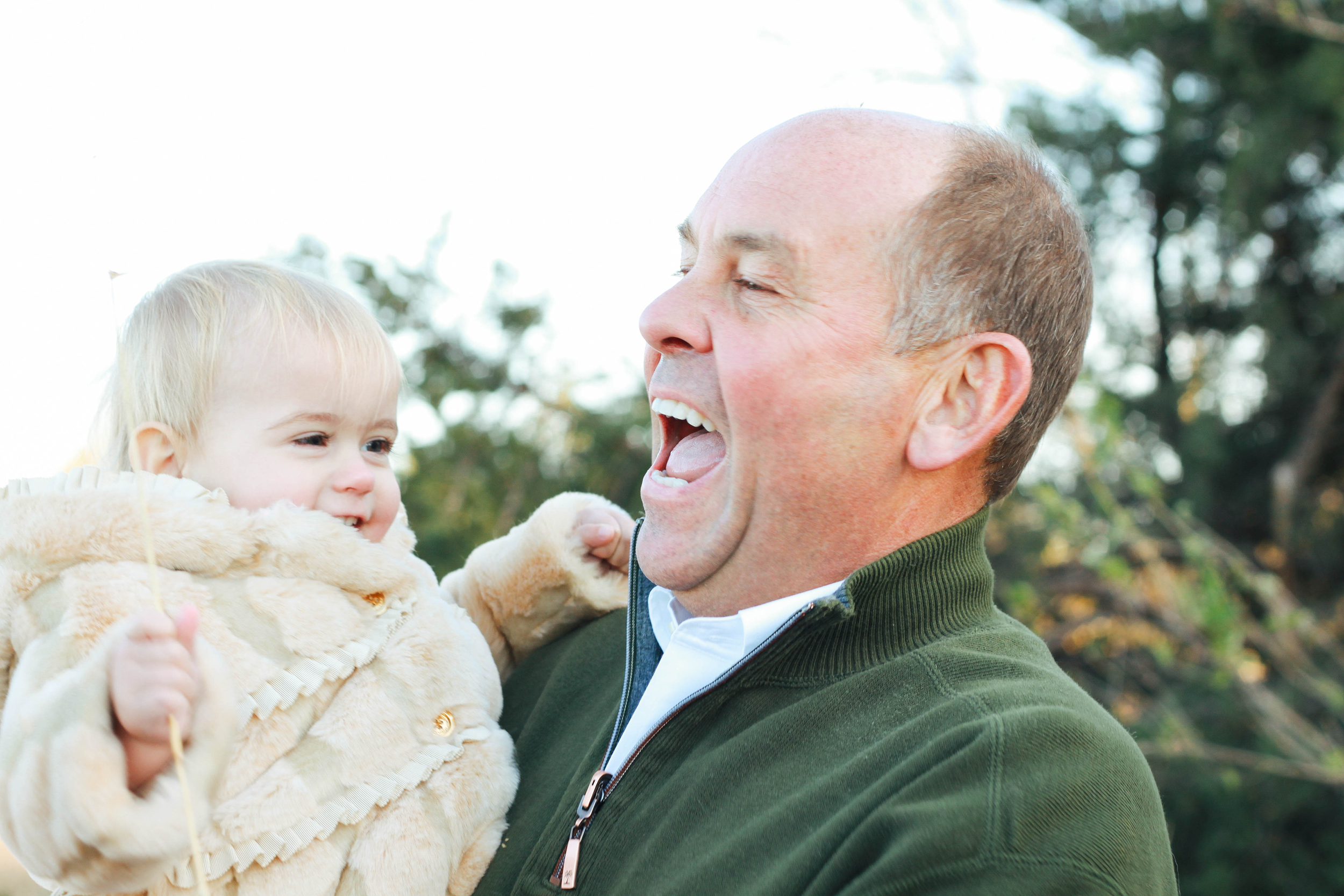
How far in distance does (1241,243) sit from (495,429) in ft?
16.4

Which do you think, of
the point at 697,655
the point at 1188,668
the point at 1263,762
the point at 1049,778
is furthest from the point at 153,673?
the point at 1188,668

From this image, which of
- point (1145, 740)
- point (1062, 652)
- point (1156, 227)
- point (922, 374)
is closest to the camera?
point (922, 374)

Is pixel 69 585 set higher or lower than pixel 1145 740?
higher

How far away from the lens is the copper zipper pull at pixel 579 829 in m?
1.55

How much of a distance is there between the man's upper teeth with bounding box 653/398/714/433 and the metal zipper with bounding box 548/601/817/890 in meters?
0.40

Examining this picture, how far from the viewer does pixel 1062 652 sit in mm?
6625

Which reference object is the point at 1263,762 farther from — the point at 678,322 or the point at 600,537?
the point at 678,322

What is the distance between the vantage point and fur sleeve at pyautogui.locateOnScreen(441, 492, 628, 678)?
2090 millimetres

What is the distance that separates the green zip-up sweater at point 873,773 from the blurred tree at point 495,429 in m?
2.23

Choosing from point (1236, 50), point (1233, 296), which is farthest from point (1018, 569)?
point (1236, 50)

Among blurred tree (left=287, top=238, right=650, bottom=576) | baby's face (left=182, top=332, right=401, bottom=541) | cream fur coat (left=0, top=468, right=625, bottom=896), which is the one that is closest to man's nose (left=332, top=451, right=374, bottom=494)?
baby's face (left=182, top=332, right=401, bottom=541)

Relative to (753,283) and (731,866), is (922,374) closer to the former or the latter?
(753,283)

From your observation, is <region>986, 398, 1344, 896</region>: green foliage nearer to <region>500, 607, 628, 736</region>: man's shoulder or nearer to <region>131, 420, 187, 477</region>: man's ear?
<region>500, 607, 628, 736</region>: man's shoulder

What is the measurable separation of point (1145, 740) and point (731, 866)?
4184mm
